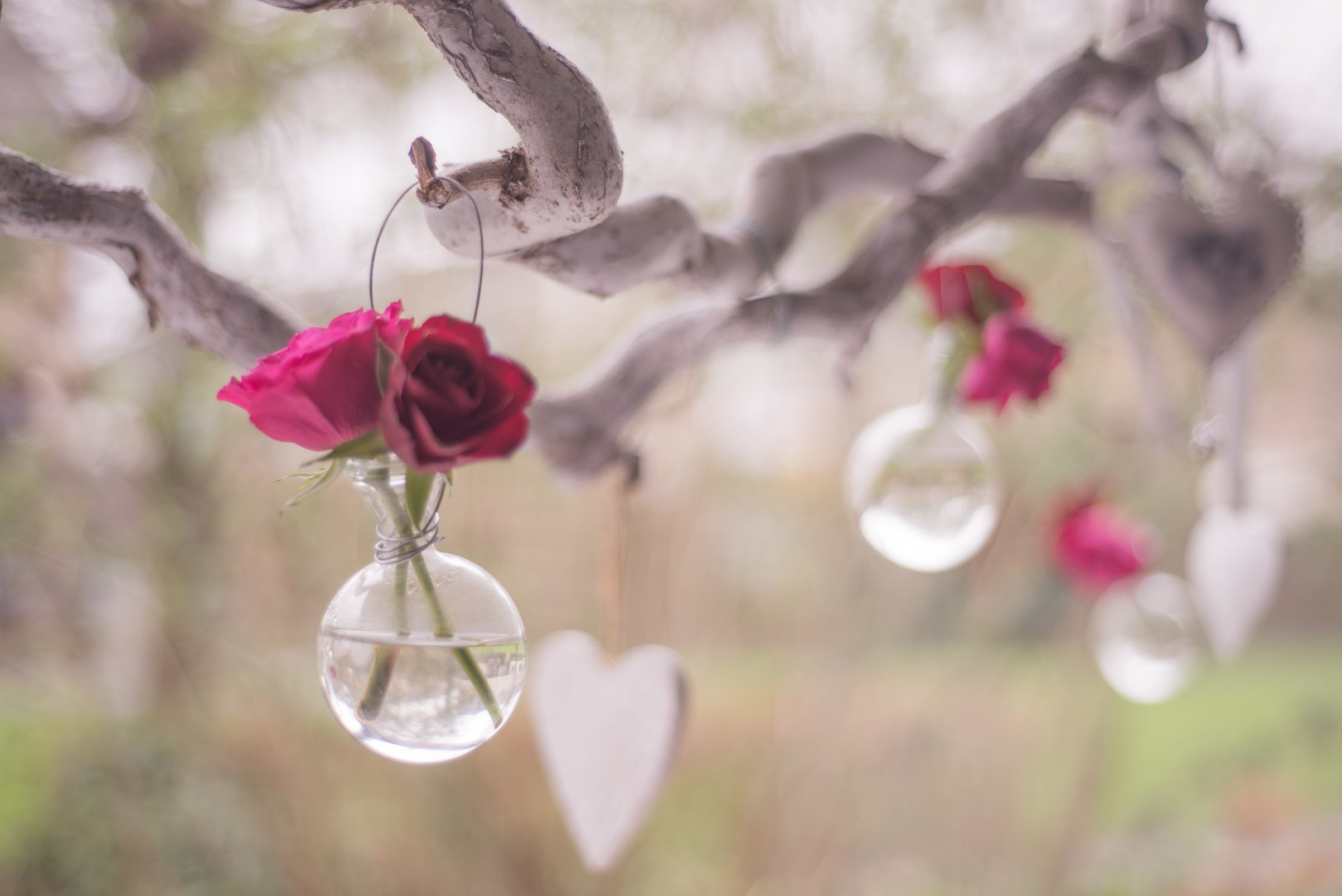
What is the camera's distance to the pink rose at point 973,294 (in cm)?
58

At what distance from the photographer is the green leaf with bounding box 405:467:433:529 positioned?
31 centimetres

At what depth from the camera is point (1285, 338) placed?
67.0 inches

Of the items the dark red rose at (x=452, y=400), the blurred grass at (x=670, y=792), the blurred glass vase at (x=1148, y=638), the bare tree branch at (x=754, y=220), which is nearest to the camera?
the dark red rose at (x=452, y=400)

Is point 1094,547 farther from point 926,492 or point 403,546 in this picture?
point 403,546

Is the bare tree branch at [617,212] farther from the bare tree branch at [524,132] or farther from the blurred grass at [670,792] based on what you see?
the blurred grass at [670,792]

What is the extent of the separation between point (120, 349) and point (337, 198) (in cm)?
39

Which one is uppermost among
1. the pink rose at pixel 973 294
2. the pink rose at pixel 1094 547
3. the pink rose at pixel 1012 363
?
the pink rose at pixel 1094 547

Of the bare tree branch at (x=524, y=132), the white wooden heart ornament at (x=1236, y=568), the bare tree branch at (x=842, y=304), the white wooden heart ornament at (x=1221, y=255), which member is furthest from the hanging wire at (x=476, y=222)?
the white wooden heart ornament at (x=1236, y=568)

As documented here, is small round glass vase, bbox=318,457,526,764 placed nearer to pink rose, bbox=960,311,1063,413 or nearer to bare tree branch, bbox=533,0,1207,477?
bare tree branch, bbox=533,0,1207,477

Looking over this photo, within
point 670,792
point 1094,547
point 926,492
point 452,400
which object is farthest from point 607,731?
point 670,792

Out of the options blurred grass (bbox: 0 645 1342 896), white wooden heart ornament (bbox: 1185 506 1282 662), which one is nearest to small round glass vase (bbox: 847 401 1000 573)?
white wooden heart ornament (bbox: 1185 506 1282 662)

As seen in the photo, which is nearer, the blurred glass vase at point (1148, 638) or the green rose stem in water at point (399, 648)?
the green rose stem in water at point (399, 648)

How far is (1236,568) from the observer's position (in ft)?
2.44

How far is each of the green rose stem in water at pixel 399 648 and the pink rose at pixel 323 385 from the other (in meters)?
0.03
